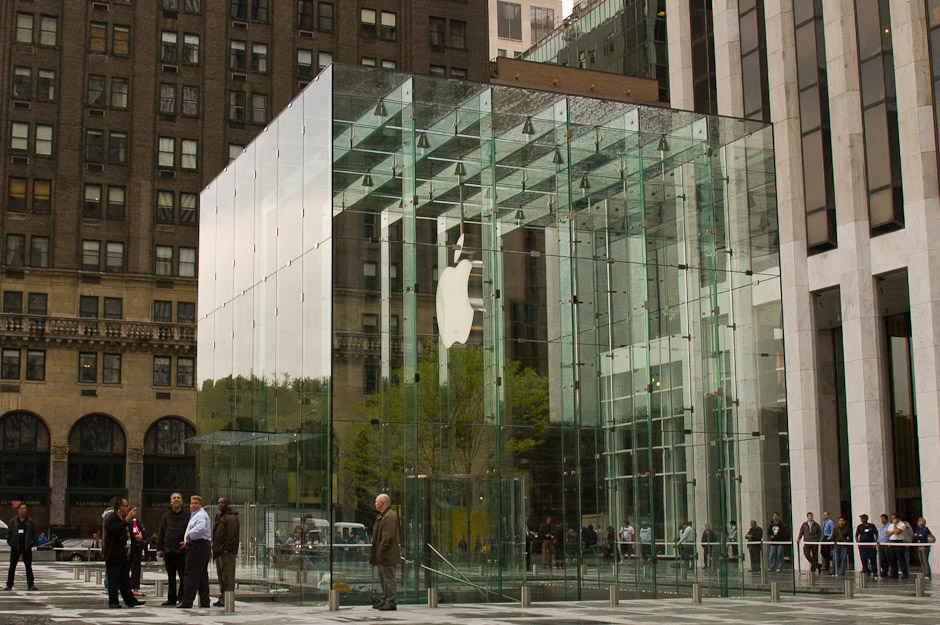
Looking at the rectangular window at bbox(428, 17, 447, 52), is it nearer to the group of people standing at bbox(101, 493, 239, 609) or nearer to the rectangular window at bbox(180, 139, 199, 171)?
the rectangular window at bbox(180, 139, 199, 171)

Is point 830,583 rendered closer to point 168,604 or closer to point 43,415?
point 168,604

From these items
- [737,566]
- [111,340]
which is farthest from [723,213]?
[111,340]

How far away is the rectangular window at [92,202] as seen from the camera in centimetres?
7206

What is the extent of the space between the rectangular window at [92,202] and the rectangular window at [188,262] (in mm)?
5486

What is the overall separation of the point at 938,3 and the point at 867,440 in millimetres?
13461

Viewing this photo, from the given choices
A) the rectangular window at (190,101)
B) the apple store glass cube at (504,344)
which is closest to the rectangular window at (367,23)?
the rectangular window at (190,101)

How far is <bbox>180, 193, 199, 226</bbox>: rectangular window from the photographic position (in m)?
74.6

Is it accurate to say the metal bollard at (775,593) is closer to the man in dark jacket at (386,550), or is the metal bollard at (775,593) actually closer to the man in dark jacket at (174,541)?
the man in dark jacket at (386,550)

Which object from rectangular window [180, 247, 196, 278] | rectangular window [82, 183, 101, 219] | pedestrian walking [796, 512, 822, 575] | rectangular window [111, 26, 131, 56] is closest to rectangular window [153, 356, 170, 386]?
rectangular window [180, 247, 196, 278]

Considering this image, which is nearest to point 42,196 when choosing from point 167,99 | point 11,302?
point 11,302

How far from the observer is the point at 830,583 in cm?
2980

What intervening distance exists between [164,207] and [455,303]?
5523 centimetres

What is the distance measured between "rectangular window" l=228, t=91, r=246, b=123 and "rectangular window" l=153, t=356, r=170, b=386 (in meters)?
16.1

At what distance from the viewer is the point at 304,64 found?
259ft
